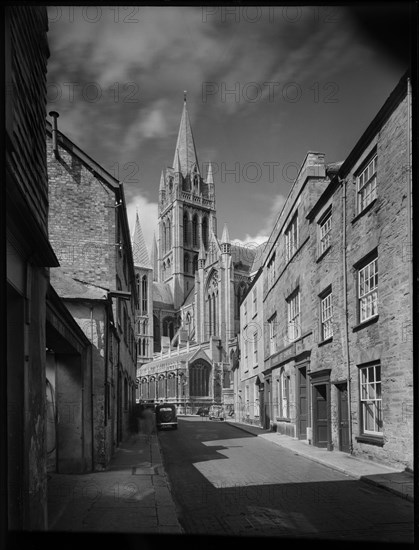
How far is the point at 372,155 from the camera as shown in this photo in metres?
14.4

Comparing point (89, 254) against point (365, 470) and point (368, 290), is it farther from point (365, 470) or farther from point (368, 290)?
point (365, 470)

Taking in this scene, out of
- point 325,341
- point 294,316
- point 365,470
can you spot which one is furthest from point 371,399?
point 294,316

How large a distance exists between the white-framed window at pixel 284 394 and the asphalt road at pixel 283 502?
8.80m

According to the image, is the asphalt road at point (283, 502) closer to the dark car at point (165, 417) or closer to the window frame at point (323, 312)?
the window frame at point (323, 312)

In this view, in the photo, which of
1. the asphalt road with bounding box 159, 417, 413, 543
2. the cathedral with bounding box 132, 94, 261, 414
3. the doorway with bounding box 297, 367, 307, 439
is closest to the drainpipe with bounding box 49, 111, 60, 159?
the asphalt road with bounding box 159, 417, 413, 543

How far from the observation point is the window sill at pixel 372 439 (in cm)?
1328

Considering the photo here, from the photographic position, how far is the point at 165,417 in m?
33.3

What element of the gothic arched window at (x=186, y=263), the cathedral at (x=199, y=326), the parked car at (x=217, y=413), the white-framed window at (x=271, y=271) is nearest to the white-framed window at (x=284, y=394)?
the white-framed window at (x=271, y=271)

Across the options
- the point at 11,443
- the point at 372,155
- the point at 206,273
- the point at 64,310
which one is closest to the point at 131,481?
the point at 64,310

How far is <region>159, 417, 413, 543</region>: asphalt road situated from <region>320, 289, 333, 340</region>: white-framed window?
4269mm

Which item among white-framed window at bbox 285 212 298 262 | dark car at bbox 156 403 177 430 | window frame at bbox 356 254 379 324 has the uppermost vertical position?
white-framed window at bbox 285 212 298 262

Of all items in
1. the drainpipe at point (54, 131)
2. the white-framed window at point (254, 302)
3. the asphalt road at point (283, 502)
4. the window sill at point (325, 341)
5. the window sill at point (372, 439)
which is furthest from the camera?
the white-framed window at point (254, 302)

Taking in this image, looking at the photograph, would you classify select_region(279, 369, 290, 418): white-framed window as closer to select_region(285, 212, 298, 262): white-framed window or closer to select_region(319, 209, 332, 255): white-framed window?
select_region(285, 212, 298, 262): white-framed window

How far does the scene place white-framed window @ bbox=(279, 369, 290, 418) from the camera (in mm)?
24453
